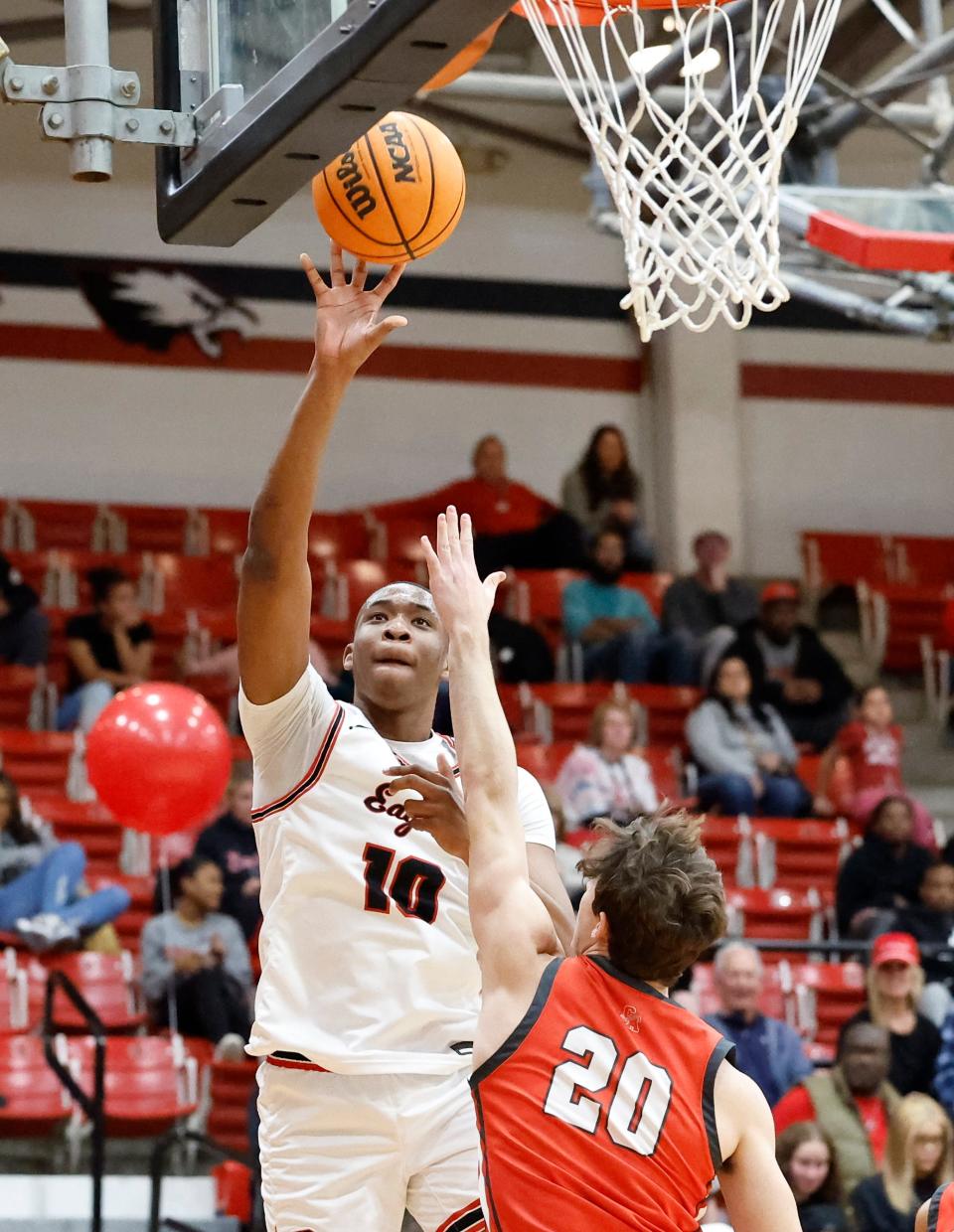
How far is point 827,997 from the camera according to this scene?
9914 millimetres

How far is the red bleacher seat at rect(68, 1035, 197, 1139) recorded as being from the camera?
8.34m

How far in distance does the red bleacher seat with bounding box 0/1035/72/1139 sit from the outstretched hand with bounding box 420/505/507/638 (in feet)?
17.8

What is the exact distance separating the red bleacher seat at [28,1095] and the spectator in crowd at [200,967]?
651 millimetres

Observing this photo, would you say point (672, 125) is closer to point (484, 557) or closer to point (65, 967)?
point (65, 967)

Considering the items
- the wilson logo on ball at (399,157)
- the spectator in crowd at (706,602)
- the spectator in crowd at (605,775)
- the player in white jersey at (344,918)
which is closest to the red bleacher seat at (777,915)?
the spectator in crowd at (605,775)

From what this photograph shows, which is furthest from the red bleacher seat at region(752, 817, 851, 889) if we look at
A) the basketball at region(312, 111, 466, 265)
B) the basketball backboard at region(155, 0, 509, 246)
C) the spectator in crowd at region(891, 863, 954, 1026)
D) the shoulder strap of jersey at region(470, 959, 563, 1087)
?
the shoulder strap of jersey at region(470, 959, 563, 1087)

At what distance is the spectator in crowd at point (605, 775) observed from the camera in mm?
10719

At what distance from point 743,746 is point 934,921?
249 cm

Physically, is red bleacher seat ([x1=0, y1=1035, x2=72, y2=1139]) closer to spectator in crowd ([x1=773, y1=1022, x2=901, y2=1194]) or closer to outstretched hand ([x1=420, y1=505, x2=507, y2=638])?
spectator in crowd ([x1=773, y1=1022, x2=901, y2=1194])

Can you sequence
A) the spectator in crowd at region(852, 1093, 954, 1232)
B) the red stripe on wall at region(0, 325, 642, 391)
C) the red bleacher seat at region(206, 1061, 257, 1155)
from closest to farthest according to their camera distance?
1. the spectator in crowd at region(852, 1093, 954, 1232)
2. the red bleacher seat at region(206, 1061, 257, 1155)
3. the red stripe on wall at region(0, 325, 642, 391)

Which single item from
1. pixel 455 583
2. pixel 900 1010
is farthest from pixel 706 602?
pixel 455 583

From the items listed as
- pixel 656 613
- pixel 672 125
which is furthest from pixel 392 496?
pixel 672 125

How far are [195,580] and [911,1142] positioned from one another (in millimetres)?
7161

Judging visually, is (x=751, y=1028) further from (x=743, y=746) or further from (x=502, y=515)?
(x=502, y=515)
